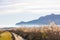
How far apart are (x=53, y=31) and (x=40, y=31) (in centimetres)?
23

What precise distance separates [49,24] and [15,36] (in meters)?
0.66

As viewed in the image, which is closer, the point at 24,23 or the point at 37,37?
the point at 37,37

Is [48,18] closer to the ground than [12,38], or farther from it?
farther from it

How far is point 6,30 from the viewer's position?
3.13 metres

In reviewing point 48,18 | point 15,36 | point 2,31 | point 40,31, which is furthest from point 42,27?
point 2,31

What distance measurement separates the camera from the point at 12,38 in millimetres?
2973

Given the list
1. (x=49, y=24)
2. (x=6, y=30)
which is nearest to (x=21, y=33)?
(x=6, y=30)

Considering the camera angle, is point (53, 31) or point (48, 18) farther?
point (48, 18)

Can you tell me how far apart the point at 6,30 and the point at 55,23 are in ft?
3.06

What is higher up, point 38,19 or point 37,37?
point 38,19

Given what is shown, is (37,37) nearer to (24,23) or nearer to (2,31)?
(24,23)

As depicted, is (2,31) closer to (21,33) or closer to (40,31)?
(21,33)

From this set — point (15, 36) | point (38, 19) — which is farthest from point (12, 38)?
point (38, 19)

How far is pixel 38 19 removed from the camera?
333 centimetres
